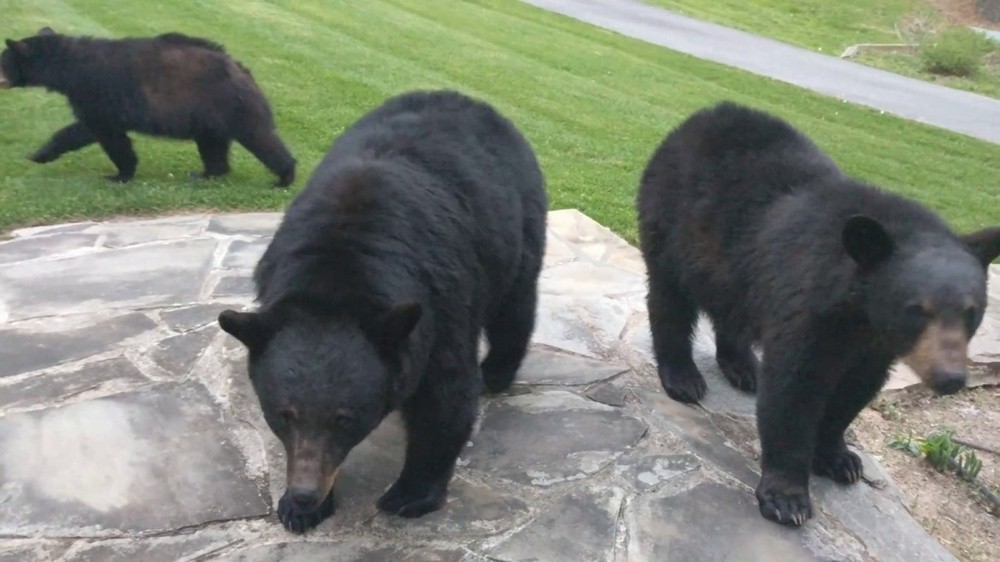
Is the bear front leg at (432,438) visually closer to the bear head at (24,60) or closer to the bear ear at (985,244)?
the bear ear at (985,244)

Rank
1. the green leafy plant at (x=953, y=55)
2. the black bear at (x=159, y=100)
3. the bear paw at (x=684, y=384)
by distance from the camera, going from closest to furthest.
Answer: the bear paw at (x=684, y=384) → the black bear at (x=159, y=100) → the green leafy plant at (x=953, y=55)

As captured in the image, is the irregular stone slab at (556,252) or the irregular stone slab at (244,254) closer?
the irregular stone slab at (244,254)

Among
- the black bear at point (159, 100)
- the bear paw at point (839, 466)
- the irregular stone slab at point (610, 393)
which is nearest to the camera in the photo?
the bear paw at point (839, 466)

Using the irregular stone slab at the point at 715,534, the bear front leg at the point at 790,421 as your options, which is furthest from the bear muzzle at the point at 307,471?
the bear front leg at the point at 790,421

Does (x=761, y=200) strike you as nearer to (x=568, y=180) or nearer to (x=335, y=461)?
(x=335, y=461)

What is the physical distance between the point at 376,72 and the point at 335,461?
10.9 m

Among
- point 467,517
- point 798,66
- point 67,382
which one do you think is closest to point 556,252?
point 467,517

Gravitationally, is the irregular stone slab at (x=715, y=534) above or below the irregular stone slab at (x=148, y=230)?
above

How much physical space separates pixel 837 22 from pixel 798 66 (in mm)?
11324

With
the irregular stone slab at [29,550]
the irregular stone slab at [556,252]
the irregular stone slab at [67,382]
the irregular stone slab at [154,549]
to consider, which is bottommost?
the irregular stone slab at [556,252]

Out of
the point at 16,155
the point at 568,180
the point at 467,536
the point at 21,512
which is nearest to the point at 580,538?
the point at 467,536

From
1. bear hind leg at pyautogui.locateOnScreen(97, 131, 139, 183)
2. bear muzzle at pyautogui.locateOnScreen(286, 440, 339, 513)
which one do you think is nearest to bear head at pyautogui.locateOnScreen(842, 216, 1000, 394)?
bear muzzle at pyautogui.locateOnScreen(286, 440, 339, 513)

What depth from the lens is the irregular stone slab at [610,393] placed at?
194 inches

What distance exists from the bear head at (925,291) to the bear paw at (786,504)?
0.77 m
